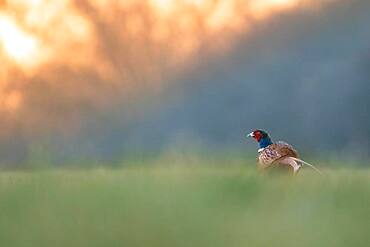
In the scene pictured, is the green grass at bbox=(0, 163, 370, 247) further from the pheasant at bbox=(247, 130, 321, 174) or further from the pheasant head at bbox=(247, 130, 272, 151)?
the pheasant head at bbox=(247, 130, 272, 151)

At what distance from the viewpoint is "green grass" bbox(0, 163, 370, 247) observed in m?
2.53

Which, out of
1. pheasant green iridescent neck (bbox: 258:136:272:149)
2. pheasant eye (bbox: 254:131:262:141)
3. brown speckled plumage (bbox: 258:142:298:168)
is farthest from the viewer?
pheasant eye (bbox: 254:131:262:141)

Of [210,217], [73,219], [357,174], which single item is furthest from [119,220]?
[357,174]

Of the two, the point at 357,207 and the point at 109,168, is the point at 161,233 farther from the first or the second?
the point at 109,168

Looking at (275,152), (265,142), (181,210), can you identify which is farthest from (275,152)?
(181,210)

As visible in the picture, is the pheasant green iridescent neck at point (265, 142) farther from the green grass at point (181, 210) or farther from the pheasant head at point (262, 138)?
the green grass at point (181, 210)

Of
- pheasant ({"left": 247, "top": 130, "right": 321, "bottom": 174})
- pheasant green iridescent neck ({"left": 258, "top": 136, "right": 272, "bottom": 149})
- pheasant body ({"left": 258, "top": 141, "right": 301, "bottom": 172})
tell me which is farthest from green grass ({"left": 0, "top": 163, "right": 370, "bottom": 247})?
pheasant green iridescent neck ({"left": 258, "top": 136, "right": 272, "bottom": 149})

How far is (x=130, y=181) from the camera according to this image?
10.1 ft

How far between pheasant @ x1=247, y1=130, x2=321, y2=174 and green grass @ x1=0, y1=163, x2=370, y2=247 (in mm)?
2212

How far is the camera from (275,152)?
661 centimetres

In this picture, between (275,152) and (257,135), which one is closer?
(275,152)

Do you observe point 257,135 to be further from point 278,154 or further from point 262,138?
point 278,154

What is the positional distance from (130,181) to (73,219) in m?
0.47

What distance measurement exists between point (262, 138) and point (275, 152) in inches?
19.2
